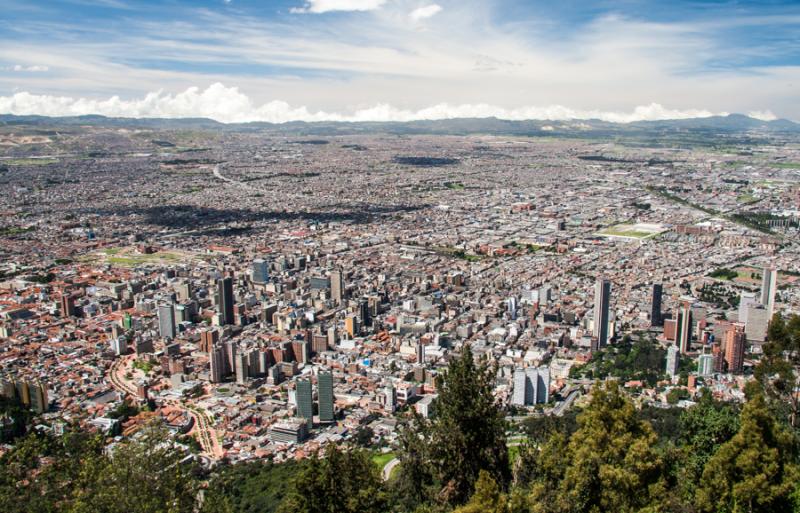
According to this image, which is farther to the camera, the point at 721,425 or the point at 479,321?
the point at 479,321

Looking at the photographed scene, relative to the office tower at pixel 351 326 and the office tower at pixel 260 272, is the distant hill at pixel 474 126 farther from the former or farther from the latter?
the office tower at pixel 351 326

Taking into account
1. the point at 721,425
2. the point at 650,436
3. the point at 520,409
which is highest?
the point at 650,436

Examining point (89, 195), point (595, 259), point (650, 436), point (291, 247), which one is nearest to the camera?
point (650, 436)

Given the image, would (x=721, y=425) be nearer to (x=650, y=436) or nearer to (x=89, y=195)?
(x=650, y=436)

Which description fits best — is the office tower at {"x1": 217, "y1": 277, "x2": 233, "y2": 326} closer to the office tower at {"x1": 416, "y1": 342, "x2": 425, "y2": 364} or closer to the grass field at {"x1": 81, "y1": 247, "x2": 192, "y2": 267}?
the office tower at {"x1": 416, "y1": 342, "x2": 425, "y2": 364}

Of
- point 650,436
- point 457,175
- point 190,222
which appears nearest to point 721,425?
point 650,436

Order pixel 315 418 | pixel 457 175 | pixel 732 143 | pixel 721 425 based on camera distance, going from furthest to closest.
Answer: pixel 732 143
pixel 457 175
pixel 315 418
pixel 721 425

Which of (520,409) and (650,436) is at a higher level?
(650,436)

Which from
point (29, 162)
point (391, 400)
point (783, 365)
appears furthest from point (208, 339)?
point (29, 162)
